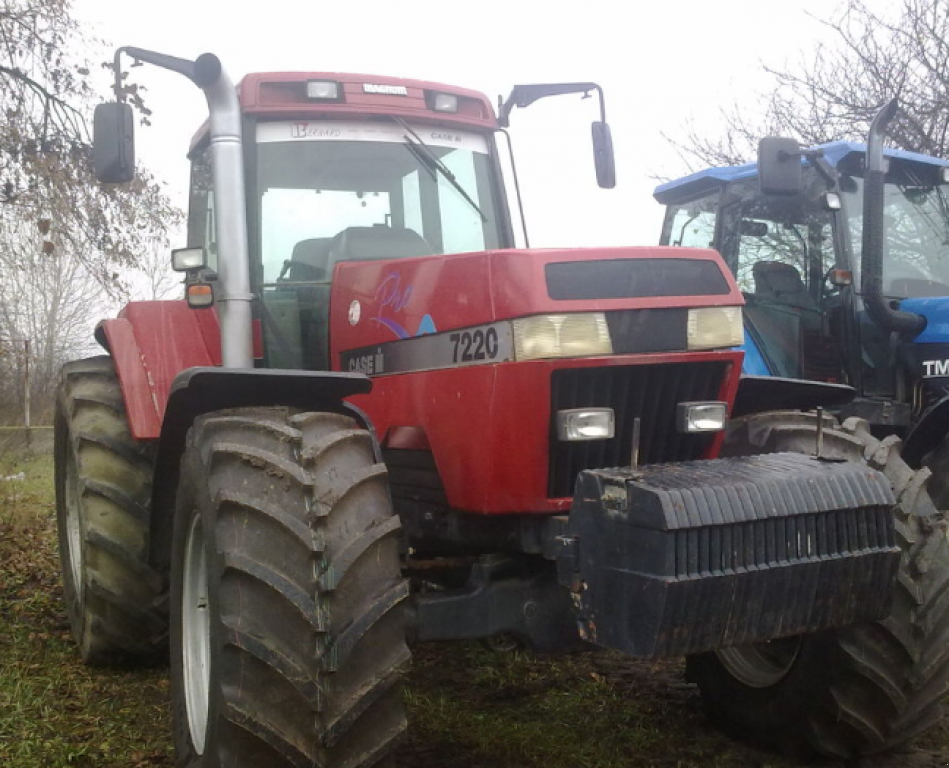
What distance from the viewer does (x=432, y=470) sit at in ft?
12.0

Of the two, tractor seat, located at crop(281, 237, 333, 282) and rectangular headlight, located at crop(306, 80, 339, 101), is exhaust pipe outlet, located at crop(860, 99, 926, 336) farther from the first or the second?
tractor seat, located at crop(281, 237, 333, 282)

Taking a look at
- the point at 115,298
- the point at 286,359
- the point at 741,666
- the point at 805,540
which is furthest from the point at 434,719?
the point at 115,298

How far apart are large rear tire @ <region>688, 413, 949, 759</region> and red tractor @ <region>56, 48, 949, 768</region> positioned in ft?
0.03

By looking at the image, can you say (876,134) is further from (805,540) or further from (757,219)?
(805,540)

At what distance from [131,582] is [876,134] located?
455 cm

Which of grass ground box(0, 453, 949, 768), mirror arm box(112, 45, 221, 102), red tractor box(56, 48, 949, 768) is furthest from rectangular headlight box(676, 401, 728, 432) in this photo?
mirror arm box(112, 45, 221, 102)

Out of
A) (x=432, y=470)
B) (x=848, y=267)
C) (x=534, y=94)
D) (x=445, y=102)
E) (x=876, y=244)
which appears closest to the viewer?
(x=432, y=470)

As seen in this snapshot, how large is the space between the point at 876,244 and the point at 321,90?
3666 millimetres

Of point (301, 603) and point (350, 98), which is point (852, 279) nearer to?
point (350, 98)

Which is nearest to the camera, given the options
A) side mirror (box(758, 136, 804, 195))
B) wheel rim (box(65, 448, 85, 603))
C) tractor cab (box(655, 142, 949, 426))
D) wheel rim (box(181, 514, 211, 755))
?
wheel rim (box(181, 514, 211, 755))

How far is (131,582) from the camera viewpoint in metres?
4.58

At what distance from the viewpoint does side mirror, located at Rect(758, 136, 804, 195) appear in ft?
17.6

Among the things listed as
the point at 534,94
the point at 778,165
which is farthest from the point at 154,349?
the point at 778,165

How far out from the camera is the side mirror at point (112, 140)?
4.05m
